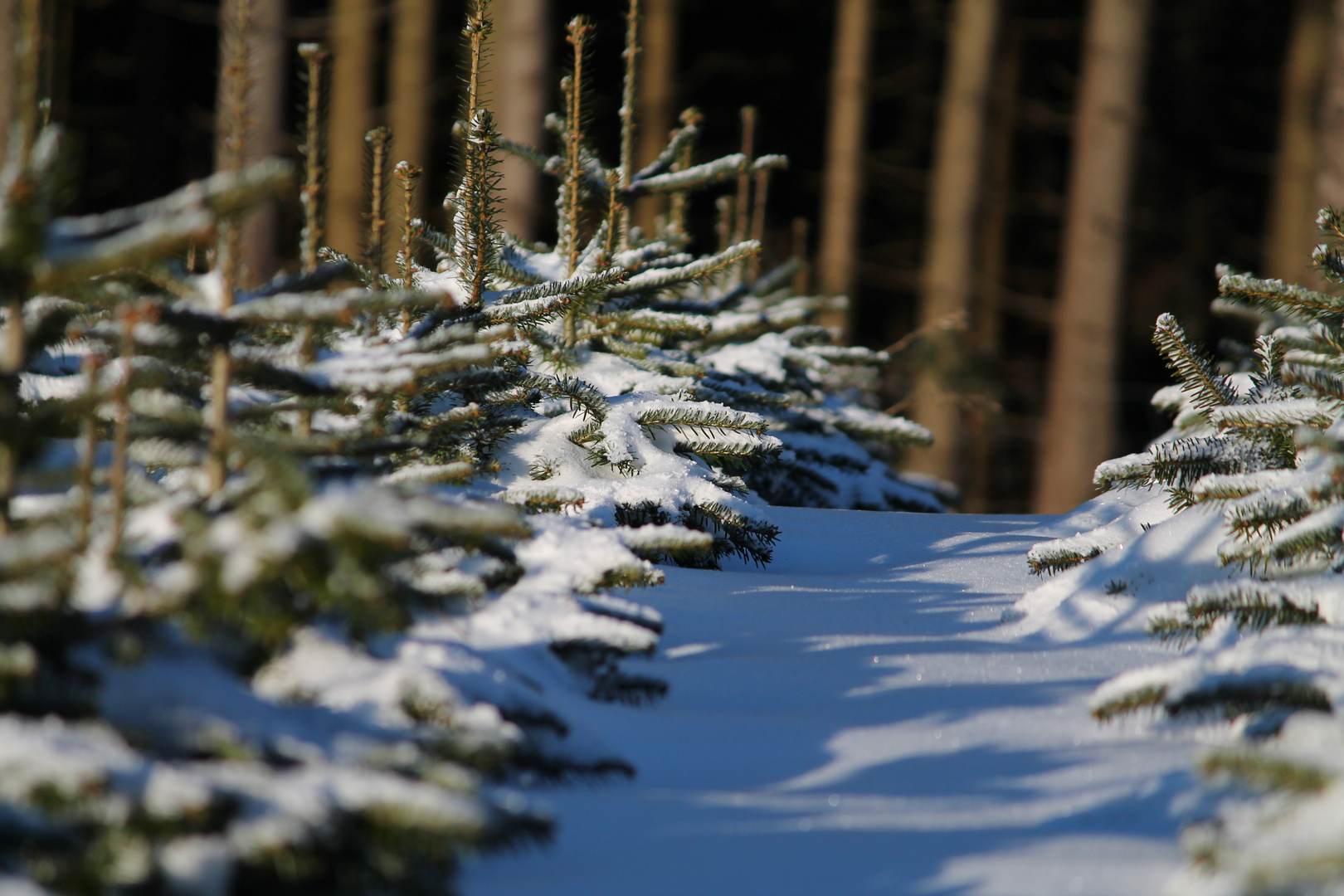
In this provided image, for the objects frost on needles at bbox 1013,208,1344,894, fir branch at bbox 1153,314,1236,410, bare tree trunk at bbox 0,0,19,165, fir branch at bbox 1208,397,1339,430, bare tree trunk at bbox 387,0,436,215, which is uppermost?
bare tree trunk at bbox 387,0,436,215

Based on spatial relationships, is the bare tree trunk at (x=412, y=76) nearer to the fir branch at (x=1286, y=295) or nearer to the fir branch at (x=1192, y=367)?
the fir branch at (x=1192, y=367)

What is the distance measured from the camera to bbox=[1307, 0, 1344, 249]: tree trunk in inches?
246

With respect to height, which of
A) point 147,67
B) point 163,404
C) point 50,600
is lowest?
point 50,600

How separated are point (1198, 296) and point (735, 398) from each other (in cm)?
1391

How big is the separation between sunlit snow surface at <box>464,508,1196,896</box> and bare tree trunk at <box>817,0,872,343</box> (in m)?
9.12

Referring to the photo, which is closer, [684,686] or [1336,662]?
[1336,662]

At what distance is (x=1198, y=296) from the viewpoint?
15.5 m

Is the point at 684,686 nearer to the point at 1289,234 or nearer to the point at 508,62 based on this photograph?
the point at 508,62

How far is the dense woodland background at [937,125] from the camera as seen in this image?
13.6 m

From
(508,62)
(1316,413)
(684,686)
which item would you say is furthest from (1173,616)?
(508,62)

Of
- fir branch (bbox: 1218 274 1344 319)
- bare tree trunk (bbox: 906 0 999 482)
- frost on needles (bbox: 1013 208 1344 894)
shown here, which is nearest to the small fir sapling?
frost on needles (bbox: 1013 208 1344 894)

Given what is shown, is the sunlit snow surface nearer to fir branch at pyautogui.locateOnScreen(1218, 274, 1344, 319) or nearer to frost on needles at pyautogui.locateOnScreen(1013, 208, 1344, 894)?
frost on needles at pyautogui.locateOnScreen(1013, 208, 1344, 894)

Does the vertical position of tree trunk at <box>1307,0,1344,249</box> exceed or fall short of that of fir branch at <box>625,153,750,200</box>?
it exceeds it

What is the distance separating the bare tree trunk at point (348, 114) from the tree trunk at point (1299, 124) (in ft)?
31.2
